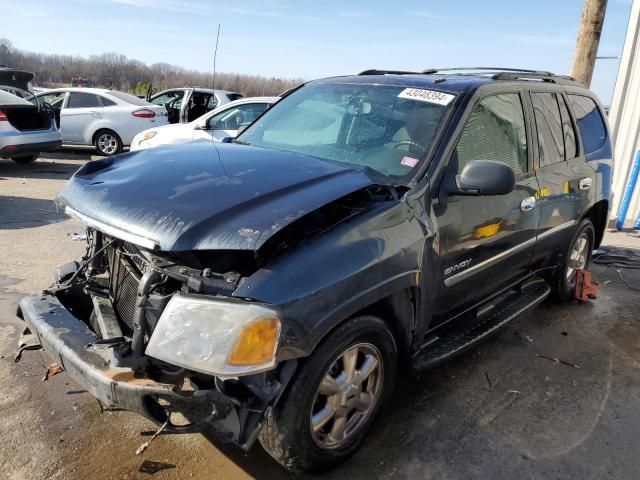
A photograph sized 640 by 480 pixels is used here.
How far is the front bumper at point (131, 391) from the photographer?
1982 millimetres

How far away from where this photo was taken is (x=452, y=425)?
293 centimetres

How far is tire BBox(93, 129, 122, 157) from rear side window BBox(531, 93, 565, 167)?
36.4ft

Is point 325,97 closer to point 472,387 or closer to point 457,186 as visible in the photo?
point 457,186

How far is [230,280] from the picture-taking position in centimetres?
210

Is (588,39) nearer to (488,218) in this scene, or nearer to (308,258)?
(488,218)

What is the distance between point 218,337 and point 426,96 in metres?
2.04

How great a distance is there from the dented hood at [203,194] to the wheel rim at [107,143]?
1059 centimetres

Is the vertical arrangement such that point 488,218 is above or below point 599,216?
above

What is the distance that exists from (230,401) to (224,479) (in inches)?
27.0

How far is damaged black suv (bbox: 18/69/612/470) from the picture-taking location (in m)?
2.03

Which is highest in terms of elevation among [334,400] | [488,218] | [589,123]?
[589,123]

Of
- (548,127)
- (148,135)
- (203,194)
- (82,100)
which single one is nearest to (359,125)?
(203,194)

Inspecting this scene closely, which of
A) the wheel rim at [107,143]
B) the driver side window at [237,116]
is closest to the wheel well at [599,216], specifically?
the driver side window at [237,116]

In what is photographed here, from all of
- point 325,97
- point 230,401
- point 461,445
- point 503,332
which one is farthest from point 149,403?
point 503,332
